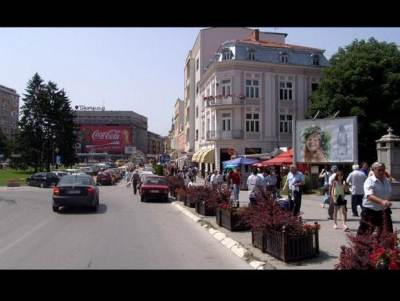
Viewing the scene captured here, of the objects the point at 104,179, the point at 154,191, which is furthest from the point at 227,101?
the point at 154,191

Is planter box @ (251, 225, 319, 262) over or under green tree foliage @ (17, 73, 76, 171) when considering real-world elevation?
under

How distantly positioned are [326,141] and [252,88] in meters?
24.3

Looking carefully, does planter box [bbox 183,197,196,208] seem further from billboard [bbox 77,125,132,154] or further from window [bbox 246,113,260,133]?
billboard [bbox 77,125,132,154]

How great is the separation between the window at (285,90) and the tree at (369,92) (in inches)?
400

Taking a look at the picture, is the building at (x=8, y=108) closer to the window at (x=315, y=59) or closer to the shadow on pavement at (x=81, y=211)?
the window at (x=315, y=59)

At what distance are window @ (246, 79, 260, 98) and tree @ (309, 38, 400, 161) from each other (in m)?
10.2

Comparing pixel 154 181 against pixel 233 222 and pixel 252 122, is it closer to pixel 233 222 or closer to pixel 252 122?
pixel 233 222

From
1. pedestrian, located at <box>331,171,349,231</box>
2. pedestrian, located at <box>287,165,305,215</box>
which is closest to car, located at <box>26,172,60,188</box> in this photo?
pedestrian, located at <box>287,165,305,215</box>

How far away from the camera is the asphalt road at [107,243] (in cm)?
974

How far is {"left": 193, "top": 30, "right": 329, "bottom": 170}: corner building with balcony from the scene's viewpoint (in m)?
54.8

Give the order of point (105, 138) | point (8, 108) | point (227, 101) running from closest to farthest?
point (227, 101) < point (105, 138) < point (8, 108)

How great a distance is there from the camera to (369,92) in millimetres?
45281
